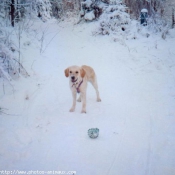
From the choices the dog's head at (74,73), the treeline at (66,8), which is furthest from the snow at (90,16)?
the dog's head at (74,73)

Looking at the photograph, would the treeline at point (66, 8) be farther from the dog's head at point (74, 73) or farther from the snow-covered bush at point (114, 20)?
the dog's head at point (74, 73)

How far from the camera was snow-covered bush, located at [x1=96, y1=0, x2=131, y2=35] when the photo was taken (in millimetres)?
11734

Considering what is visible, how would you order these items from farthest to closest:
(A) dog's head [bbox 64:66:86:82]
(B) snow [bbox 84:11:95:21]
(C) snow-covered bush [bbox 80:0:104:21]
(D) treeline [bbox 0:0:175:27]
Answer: (B) snow [bbox 84:11:95:21], (C) snow-covered bush [bbox 80:0:104:21], (D) treeline [bbox 0:0:175:27], (A) dog's head [bbox 64:66:86:82]

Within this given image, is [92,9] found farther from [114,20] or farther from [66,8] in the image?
[66,8]

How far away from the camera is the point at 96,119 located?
Answer: 4285 millimetres

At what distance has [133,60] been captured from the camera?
345 inches

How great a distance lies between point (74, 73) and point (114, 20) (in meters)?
8.46

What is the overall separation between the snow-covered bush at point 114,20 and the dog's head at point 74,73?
782 cm

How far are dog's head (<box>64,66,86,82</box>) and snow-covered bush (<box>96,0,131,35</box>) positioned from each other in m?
7.82

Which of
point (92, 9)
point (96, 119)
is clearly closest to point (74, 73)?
point (96, 119)

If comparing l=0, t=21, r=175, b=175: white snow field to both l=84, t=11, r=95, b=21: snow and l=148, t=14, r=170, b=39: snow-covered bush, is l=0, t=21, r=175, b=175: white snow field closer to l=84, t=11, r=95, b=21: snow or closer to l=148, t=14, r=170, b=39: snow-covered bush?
l=148, t=14, r=170, b=39: snow-covered bush

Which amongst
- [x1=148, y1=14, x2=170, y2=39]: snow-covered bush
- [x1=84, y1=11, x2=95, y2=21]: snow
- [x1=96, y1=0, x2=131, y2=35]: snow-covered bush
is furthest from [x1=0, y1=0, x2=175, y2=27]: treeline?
[x1=148, y1=14, x2=170, y2=39]: snow-covered bush

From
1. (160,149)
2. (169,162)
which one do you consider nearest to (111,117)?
(160,149)

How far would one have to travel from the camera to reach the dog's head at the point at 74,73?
4.45 meters
